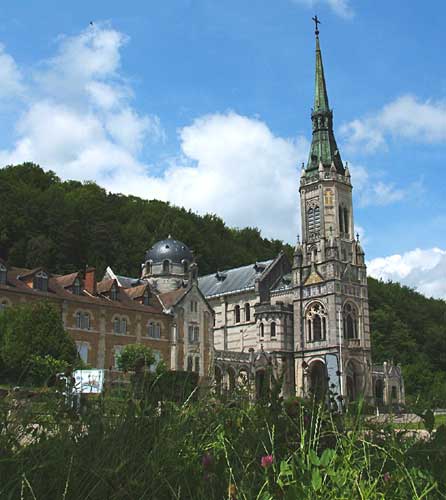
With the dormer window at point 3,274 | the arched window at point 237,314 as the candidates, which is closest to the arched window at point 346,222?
the arched window at point 237,314

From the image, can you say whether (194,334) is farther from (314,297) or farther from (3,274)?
(3,274)

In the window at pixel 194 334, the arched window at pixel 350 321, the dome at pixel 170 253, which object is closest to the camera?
the window at pixel 194 334

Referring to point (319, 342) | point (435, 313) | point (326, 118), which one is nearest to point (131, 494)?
point (319, 342)

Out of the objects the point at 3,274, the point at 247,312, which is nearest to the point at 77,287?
the point at 3,274

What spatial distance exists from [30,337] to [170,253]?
107ft

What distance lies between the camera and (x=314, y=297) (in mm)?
63500

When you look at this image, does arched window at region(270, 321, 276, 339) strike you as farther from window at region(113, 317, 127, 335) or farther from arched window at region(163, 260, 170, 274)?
window at region(113, 317, 127, 335)

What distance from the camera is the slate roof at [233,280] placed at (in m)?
71.3

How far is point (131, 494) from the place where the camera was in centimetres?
403

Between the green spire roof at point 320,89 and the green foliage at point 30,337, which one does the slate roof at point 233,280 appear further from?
the green foliage at point 30,337

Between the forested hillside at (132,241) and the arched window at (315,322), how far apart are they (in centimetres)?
1227

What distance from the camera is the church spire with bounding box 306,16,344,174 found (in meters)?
70.7

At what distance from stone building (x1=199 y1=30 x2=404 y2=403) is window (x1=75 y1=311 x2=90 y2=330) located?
15049 millimetres

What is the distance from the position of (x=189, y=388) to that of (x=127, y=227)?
275ft
